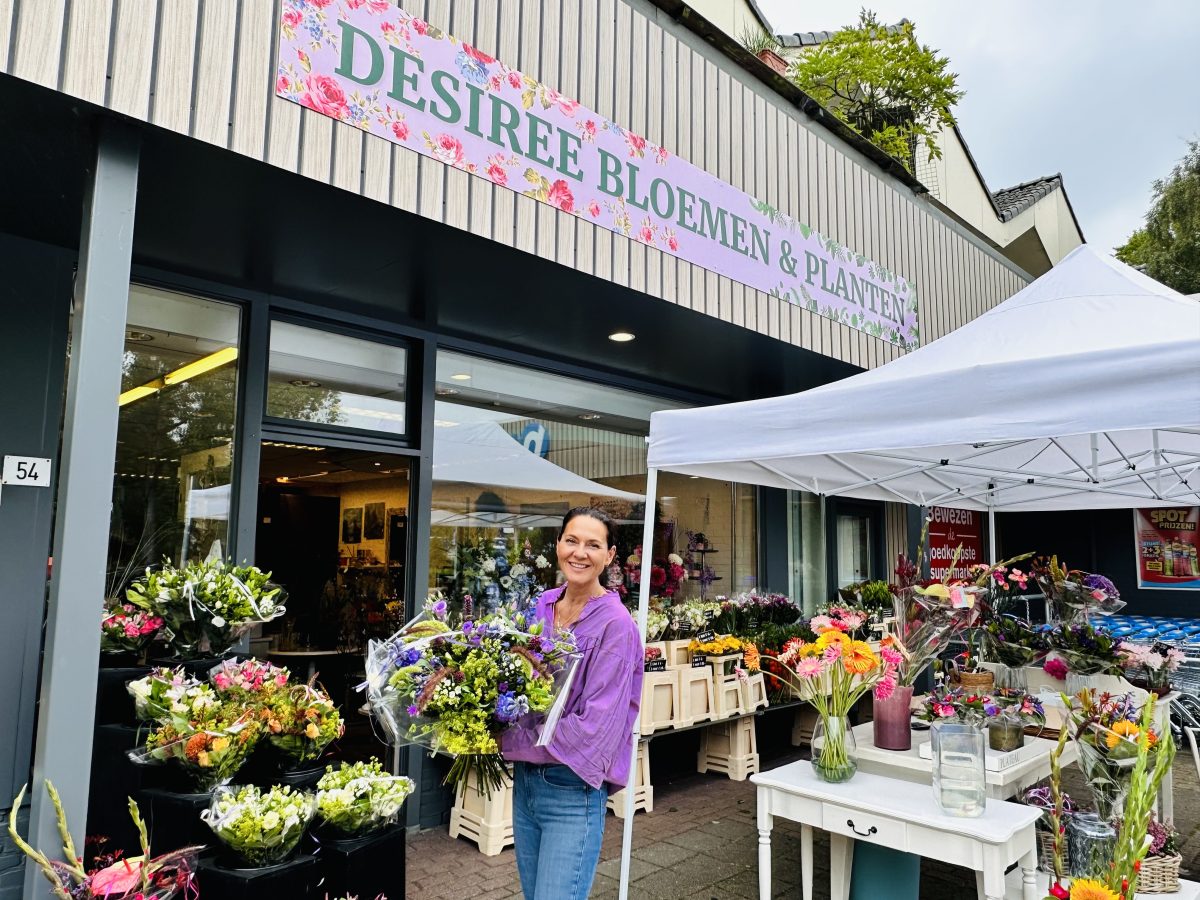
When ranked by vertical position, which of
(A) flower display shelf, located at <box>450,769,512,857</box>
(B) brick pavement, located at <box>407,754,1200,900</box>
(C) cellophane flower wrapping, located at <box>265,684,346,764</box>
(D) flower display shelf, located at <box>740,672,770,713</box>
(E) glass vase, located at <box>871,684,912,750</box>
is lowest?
(B) brick pavement, located at <box>407,754,1200,900</box>

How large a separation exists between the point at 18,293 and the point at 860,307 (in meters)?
5.10

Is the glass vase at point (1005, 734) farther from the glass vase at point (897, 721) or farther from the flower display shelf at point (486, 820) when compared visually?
the flower display shelf at point (486, 820)

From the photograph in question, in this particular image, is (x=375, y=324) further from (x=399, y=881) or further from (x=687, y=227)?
(x=399, y=881)

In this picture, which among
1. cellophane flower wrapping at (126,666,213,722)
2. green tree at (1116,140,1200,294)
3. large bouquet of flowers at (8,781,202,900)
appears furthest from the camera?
green tree at (1116,140,1200,294)

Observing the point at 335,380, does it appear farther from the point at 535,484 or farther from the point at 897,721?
the point at 897,721

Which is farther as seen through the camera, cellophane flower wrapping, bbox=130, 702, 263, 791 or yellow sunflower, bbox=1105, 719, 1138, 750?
yellow sunflower, bbox=1105, 719, 1138, 750

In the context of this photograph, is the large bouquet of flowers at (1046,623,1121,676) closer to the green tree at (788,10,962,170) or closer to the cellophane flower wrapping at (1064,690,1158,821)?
the cellophane flower wrapping at (1064,690,1158,821)

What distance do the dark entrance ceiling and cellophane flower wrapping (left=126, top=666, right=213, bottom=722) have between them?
1811 mm

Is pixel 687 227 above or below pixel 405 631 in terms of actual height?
above

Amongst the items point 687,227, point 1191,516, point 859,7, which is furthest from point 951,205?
point 687,227

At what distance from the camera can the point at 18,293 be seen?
3.61 m

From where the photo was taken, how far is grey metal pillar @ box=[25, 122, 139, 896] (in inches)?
98.2

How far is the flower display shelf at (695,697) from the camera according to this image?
4.99 m

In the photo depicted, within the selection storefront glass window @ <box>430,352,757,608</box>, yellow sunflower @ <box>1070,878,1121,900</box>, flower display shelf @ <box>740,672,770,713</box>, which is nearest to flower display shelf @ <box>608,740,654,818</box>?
flower display shelf @ <box>740,672,770,713</box>
